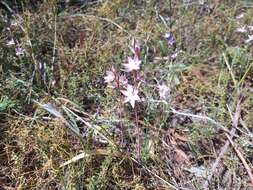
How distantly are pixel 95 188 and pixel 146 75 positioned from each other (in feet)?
2.46

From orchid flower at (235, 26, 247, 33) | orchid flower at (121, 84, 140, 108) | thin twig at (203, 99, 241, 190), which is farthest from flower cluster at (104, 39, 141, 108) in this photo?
orchid flower at (235, 26, 247, 33)

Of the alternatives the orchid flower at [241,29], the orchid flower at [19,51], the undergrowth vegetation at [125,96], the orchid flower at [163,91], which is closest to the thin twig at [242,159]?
the undergrowth vegetation at [125,96]

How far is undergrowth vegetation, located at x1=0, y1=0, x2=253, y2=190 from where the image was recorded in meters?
1.72

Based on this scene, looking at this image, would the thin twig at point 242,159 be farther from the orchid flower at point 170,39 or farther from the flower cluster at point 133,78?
the orchid flower at point 170,39

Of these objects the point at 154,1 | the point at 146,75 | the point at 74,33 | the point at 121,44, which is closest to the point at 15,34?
the point at 74,33

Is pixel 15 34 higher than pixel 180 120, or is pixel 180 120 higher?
pixel 15 34

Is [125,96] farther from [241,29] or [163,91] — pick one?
[241,29]

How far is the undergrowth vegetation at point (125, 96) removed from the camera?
172 cm

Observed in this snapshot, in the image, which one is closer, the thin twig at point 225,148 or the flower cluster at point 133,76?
the flower cluster at point 133,76

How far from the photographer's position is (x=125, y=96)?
1776 mm

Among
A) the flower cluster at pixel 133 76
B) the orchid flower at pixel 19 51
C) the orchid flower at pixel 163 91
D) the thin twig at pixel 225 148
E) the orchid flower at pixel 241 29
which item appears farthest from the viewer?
the orchid flower at pixel 241 29

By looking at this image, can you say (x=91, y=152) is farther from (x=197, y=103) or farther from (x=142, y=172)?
(x=197, y=103)

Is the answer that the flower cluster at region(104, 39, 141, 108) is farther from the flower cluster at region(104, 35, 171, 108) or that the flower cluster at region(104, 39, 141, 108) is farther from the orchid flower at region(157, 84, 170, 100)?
the orchid flower at region(157, 84, 170, 100)

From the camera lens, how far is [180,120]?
2025 mm
